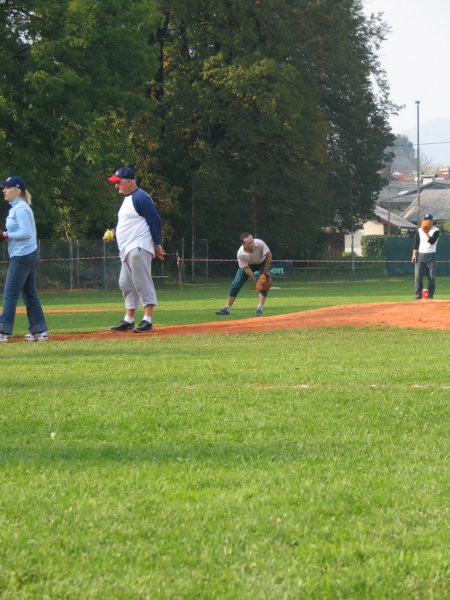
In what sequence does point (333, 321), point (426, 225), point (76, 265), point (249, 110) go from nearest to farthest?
point (333, 321) → point (426, 225) → point (76, 265) → point (249, 110)

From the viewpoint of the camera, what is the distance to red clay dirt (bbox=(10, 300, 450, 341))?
1493cm

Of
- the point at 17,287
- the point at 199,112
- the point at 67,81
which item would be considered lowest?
the point at 17,287

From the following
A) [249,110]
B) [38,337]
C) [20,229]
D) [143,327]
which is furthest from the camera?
[249,110]

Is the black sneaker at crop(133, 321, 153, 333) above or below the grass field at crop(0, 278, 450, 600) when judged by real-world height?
below

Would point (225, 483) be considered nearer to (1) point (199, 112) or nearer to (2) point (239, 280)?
(2) point (239, 280)

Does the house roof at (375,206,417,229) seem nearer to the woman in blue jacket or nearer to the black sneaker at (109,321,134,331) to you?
the black sneaker at (109,321,134,331)

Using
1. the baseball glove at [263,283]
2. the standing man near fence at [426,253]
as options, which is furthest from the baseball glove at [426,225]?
the baseball glove at [263,283]

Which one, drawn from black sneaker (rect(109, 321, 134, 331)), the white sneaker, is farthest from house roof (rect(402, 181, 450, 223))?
the white sneaker

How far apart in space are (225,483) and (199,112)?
→ 4592cm

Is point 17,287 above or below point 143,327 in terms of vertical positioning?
above

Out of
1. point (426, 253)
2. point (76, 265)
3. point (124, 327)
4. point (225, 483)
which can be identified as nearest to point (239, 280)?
point (426, 253)

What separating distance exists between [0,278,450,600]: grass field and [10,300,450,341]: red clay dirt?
5.27 m

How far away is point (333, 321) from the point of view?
1642 centimetres

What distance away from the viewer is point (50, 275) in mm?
41906
